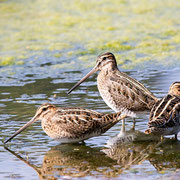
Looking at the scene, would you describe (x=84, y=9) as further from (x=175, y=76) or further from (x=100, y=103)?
(x=100, y=103)

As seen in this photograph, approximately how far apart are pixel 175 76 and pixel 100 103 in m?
2.08

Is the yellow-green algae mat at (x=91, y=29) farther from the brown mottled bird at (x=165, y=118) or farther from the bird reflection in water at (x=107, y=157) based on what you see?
the bird reflection in water at (x=107, y=157)

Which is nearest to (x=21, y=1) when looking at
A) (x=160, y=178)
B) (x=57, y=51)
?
(x=57, y=51)

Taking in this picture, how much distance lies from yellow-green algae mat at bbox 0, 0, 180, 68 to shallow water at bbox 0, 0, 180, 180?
0.02m

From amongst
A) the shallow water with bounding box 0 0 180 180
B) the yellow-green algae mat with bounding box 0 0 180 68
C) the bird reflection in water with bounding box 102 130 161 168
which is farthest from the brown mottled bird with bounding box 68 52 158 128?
the yellow-green algae mat with bounding box 0 0 180 68

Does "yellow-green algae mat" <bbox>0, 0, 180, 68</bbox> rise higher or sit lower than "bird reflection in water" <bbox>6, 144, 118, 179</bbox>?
higher

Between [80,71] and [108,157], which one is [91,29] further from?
[108,157]

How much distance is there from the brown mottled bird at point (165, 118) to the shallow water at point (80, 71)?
0.23m

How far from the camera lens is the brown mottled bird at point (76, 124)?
19.9 feet

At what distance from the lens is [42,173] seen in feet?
17.5

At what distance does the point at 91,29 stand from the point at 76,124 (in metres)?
7.13

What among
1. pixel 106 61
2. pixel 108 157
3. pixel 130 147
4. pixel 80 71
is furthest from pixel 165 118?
pixel 80 71

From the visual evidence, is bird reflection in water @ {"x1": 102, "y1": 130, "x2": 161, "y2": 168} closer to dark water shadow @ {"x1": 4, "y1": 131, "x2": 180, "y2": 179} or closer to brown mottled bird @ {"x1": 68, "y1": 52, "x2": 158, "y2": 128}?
dark water shadow @ {"x1": 4, "y1": 131, "x2": 180, "y2": 179}

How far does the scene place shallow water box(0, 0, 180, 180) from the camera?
18.1 ft
